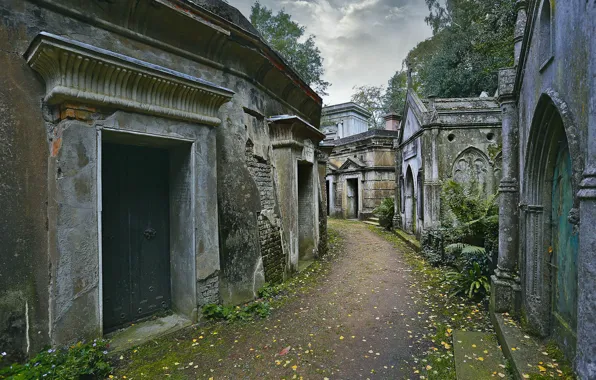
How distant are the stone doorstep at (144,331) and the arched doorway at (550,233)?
4180 millimetres

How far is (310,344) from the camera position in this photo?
149 inches

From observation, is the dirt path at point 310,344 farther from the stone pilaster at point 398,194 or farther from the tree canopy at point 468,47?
the tree canopy at point 468,47

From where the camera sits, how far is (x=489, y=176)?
28.9 feet

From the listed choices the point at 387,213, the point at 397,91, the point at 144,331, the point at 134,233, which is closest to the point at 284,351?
the point at 144,331

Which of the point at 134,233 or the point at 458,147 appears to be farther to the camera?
the point at 458,147

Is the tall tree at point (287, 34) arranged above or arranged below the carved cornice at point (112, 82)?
above

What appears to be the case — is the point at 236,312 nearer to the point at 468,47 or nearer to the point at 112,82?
the point at 112,82

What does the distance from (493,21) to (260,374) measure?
557 inches

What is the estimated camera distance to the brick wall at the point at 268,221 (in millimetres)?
5723

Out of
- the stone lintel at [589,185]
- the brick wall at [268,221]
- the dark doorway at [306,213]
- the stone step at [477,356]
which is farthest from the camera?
the dark doorway at [306,213]

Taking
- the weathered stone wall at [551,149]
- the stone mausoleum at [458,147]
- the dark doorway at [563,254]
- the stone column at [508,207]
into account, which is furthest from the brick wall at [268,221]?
the stone mausoleum at [458,147]

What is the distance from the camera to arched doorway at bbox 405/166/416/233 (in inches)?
437

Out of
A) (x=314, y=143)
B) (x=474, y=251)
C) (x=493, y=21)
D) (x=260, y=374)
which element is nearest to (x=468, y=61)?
(x=493, y=21)

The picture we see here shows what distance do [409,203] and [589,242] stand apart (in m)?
10.0
